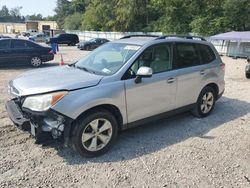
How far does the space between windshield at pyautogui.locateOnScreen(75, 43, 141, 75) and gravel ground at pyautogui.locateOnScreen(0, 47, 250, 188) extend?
4.12 ft

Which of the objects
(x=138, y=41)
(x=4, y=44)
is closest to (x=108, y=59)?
(x=138, y=41)

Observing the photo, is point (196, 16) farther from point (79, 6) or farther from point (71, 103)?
point (79, 6)

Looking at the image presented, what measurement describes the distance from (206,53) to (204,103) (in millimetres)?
1062

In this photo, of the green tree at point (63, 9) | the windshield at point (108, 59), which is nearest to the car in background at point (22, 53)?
the windshield at point (108, 59)

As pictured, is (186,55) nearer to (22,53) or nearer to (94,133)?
(94,133)

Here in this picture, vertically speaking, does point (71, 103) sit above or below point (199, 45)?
below

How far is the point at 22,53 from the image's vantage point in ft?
43.0

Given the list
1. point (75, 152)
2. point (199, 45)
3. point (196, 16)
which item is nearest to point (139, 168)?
point (75, 152)

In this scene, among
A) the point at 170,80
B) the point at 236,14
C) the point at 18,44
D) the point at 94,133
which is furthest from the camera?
the point at 236,14

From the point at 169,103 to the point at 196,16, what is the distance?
26.8 meters

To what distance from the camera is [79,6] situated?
248 feet

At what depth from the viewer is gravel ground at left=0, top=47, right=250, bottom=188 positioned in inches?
141

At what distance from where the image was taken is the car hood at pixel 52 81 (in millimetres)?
3855

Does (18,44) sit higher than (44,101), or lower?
higher
